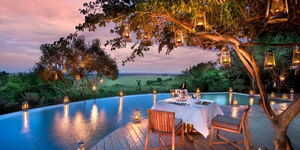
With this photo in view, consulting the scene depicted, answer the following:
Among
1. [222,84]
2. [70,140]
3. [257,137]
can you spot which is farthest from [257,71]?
[222,84]

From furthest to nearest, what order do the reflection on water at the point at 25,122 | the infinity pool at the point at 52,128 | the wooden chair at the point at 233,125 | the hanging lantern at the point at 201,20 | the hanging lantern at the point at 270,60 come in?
the reflection on water at the point at 25,122 → the infinity pool at the point at 52,128 → the wooden chair at the point at 233,125 → the hanging lantern at the point at 270,60 → the hanging lantern at the point at 201,20

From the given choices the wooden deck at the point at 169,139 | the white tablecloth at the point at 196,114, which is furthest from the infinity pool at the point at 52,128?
the white tablecloth at the point at 196,114

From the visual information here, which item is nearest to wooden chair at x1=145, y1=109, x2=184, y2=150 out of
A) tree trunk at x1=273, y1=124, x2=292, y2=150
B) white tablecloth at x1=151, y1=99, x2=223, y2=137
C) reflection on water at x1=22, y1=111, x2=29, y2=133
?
white tablecloth at x1=151, y1=99, x2=223, y2=137

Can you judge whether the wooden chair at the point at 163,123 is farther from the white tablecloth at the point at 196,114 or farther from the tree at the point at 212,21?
the tree at the point at 212,21

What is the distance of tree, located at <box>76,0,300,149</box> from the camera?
1914mm

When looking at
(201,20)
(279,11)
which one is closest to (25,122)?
(201,20)

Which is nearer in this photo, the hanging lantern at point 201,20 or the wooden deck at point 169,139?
the hanging lantern at point 201,20

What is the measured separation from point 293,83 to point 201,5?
46.3 ft

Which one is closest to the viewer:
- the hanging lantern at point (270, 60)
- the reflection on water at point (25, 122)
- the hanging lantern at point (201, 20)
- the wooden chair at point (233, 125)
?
the hanging lantern at point (201, 20)

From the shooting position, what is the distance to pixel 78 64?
27.7 ft

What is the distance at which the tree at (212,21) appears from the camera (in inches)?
75.4

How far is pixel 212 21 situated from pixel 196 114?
1579 millimetres

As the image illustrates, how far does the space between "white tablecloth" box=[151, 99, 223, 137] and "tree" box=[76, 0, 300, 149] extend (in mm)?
1024

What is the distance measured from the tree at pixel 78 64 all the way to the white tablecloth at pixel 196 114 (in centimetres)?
555
